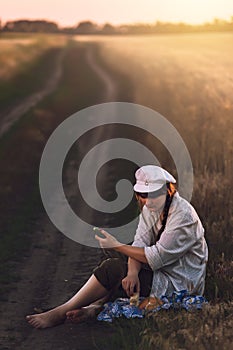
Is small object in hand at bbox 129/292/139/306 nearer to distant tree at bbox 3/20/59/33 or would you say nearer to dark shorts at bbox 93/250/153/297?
dark shorts at bbox 93/250/153/297

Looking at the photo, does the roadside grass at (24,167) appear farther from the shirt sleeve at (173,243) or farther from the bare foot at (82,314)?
the shirt sleeve at (173,243)

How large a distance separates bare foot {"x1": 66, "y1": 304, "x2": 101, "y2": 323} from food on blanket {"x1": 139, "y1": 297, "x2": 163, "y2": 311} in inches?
15.6

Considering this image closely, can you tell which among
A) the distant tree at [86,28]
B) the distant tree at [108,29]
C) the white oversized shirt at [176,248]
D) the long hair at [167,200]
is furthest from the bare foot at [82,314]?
the distant tree at [86,28]

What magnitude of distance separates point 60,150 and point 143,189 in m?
10.2

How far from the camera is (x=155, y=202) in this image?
6.09 metres

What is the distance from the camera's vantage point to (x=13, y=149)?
15836mm

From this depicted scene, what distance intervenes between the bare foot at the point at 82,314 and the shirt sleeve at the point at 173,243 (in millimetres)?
623

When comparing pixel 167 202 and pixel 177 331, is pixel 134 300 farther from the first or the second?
pixel 177 331

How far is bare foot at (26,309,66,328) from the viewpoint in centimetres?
643

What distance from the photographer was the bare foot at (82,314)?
20.9 feet

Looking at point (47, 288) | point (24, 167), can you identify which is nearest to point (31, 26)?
point (24, 167)

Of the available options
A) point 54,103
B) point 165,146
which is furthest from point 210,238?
point 54,103

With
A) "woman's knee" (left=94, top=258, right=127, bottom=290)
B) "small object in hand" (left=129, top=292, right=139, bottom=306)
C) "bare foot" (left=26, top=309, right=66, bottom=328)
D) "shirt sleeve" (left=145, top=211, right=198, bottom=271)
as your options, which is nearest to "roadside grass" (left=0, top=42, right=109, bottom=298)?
"bare foot" (left=26, top=309, right=66, bottom=328)

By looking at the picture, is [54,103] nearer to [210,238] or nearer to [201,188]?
[201,188]
